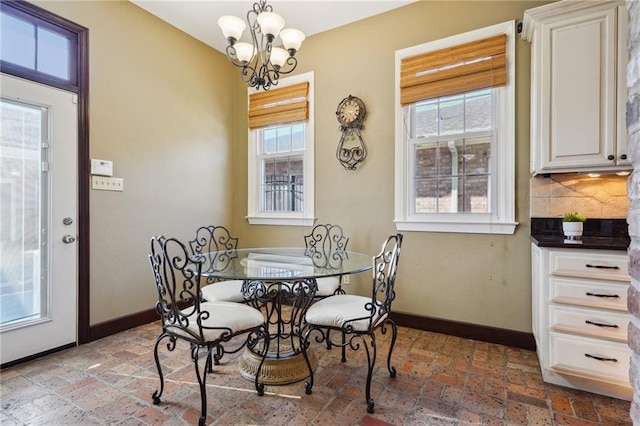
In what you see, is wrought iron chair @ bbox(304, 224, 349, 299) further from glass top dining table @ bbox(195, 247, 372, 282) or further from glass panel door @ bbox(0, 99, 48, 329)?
glass panel door @ bbox(0, 99, 48, 329)

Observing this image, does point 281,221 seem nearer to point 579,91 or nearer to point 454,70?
point 454,70

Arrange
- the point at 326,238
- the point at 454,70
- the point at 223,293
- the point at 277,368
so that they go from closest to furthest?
the point at 277,368
the point at 223,293
the point at 454,70
the point at 326,238

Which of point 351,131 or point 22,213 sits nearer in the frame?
point 22,213

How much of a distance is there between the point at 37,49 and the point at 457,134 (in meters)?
3.32

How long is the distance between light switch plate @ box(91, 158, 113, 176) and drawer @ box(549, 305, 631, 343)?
11.3 feet

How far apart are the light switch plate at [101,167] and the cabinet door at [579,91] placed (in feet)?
11.0

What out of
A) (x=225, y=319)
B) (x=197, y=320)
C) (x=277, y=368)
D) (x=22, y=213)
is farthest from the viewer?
(x=22, y=213)

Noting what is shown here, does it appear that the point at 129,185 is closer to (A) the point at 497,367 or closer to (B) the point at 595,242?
(A) the point at 497,367

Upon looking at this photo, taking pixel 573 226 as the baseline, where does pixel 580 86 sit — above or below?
above

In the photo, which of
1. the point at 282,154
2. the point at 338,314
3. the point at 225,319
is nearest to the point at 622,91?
the point at 338,314

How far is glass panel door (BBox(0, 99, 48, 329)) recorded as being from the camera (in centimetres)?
220

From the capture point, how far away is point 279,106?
366cm

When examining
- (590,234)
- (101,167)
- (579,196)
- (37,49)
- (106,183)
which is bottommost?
(590,234)

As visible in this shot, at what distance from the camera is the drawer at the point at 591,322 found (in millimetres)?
1799
